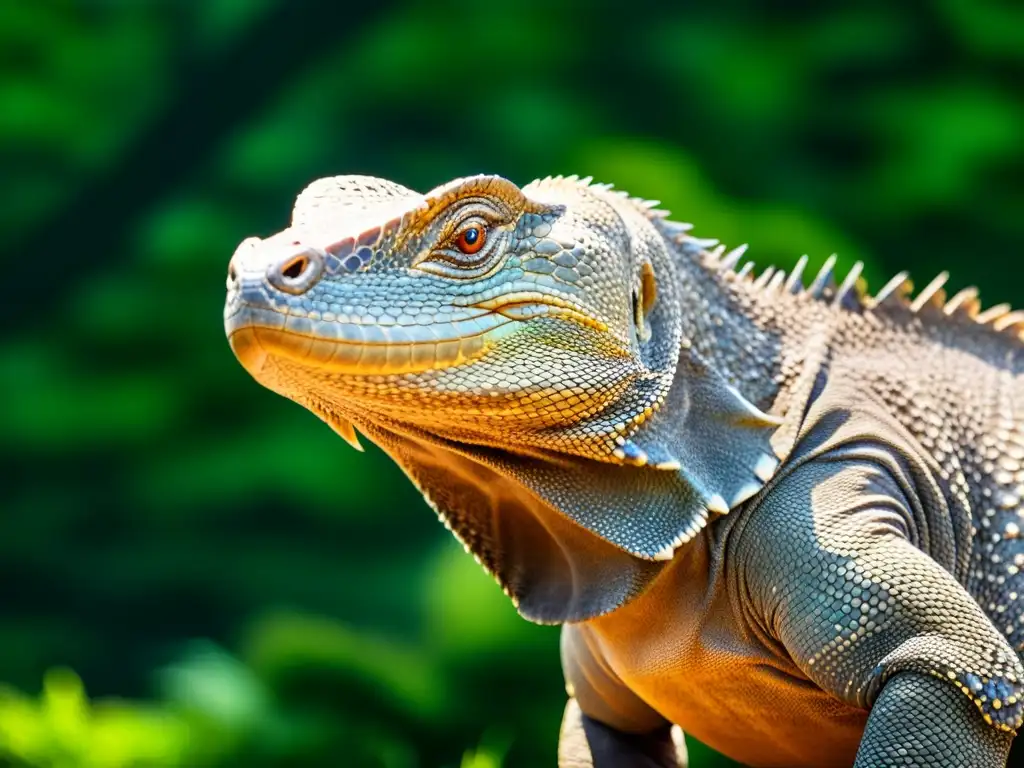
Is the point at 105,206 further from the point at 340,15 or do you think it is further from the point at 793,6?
the point at 793,6

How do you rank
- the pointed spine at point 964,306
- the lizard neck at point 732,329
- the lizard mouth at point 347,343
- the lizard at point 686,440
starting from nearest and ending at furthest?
1. the lizard mouth at point 347,343
2. the lizard at point 686,440
3. the lizard neck at point 732,329
4. the pointed spine at point 964,306

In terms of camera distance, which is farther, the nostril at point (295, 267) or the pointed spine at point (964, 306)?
the pointed spine at point (964, 306)

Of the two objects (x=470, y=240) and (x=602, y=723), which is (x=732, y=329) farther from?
(x=602, y=723)

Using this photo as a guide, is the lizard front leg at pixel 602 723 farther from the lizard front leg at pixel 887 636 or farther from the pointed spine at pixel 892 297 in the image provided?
the pointed spine at pixel 892 297

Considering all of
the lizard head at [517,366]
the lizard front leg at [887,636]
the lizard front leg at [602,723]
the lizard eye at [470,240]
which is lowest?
the lizard front leg at [602,723]

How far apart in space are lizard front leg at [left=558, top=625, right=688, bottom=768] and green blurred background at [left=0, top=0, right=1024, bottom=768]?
3.11m

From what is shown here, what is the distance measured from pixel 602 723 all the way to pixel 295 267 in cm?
135

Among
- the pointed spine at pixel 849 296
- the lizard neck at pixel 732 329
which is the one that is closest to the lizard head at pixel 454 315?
the lizard neck at pixel 732 329

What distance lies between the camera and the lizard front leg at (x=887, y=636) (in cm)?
220

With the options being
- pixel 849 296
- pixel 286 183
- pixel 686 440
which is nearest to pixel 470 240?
pixel 686 440

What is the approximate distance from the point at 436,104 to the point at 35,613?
10.8ft

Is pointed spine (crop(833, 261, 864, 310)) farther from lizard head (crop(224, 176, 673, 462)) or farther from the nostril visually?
the nostril

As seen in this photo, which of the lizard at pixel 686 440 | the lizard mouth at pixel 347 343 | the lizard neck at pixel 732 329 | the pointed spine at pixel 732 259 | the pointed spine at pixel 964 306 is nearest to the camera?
the lizard mouth at pixel 347 343

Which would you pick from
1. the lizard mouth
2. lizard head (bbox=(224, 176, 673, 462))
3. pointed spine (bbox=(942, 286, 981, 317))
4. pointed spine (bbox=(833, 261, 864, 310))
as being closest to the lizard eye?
lizard head (bbox=(224, 176, 673, 462))
